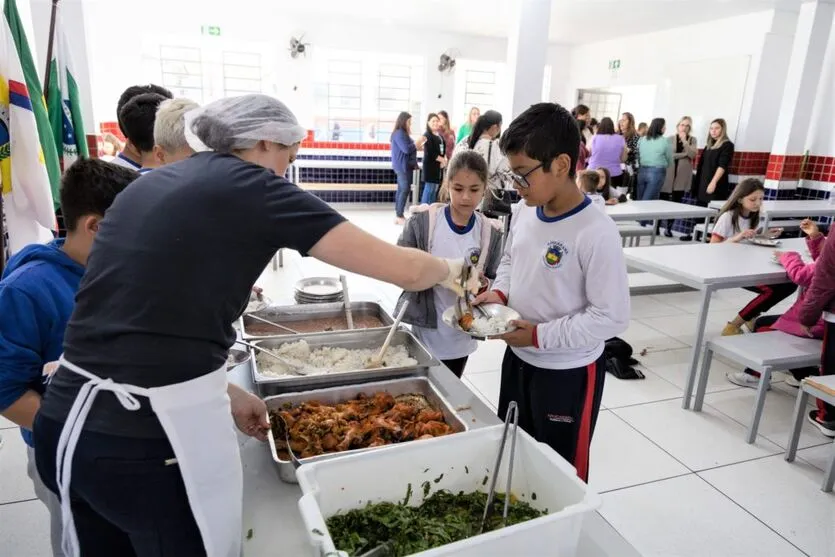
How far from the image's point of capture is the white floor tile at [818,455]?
254 centimetres

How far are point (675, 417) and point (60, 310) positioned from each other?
9.44ft

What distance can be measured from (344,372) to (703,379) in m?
2.32

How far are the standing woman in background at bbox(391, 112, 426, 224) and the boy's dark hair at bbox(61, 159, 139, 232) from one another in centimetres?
684

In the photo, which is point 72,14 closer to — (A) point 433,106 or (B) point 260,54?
(B) point 260,54

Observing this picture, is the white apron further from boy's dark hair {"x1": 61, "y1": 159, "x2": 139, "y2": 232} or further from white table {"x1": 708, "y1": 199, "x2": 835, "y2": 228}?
white table {"x1": 708, "y1": 199, "x2": 835, "y2": 228}

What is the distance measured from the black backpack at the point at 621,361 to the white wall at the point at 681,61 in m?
5.22

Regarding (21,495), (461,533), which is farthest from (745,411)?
(21,495)

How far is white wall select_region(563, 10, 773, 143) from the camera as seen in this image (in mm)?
6906

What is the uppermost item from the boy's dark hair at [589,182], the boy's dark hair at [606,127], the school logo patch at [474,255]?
the boy's dark hair at [606,127]

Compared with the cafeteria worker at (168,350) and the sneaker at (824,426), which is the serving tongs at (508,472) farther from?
the sneaker at (824,426)

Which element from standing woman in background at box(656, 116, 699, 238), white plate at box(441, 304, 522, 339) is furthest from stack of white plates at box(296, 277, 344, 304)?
standing woman in background at box(656, 116, 699, 238)

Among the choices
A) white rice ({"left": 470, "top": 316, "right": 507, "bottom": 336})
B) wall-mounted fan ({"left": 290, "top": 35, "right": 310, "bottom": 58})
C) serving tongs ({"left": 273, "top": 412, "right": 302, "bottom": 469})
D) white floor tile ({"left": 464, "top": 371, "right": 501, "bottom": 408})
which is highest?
wall-mounted fan ({"left": 290, "top": 35, "right": 310, "bottom": 58})

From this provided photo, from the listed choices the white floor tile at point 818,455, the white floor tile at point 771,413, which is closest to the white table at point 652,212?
the white floor tile at point 771,413

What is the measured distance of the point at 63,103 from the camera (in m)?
2.81
